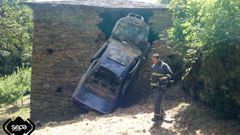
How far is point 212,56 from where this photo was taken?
8.49 metres

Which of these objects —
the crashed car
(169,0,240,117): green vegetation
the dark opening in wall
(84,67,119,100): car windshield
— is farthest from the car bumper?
the dark opening in wall

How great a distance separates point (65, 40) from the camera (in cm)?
1477

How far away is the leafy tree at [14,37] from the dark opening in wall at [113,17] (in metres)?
13.3

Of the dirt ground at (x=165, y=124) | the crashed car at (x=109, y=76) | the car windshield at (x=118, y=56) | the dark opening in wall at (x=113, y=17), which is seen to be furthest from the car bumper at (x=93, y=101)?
the dark opening in wall at (x=113, y=17)

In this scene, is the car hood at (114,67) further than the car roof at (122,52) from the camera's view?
No

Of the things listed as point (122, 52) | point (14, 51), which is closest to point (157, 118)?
point (122, 52)

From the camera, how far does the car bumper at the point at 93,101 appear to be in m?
11.3

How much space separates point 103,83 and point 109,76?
14.1 inches

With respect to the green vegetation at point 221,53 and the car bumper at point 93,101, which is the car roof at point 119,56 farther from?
the green vegetation at point 221,53

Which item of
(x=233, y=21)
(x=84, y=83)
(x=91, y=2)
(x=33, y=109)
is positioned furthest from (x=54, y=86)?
(x=233, y=21)

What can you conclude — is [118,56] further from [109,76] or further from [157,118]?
[157,118]

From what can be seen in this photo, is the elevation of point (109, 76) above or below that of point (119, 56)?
below

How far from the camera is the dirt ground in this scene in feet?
27.4

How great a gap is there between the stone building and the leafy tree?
39.8ft
